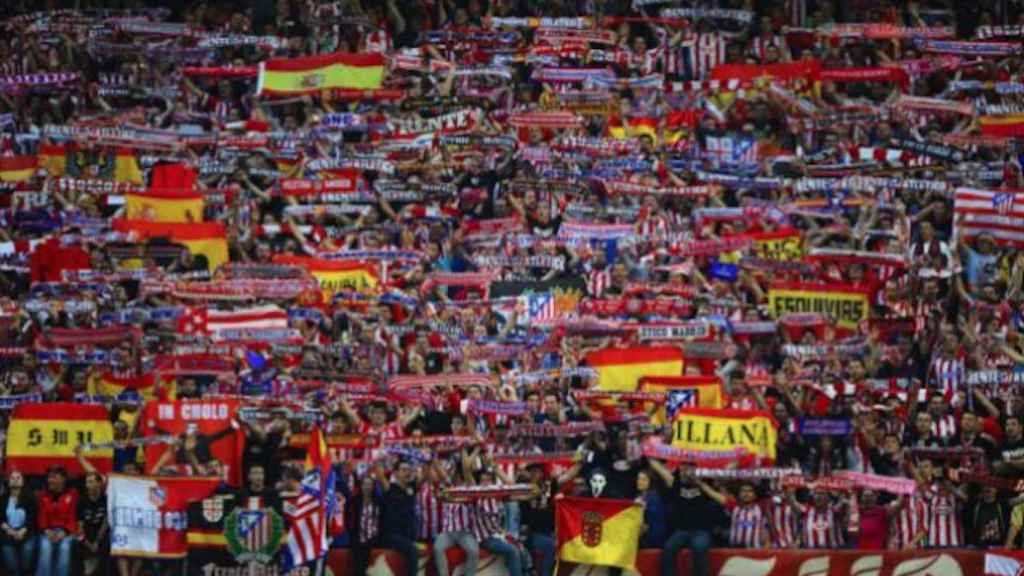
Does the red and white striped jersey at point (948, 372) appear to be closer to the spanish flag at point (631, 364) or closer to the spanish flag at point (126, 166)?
the spanish flag at point (631, 364)

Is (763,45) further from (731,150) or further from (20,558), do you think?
(20,558)

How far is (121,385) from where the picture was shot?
3106 cm

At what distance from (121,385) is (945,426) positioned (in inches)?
317

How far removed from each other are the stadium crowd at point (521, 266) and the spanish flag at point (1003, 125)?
5 centimetres

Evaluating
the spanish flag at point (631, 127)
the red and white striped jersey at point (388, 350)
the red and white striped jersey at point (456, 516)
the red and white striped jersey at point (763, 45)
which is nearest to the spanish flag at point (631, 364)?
the red and white striped jersey at point (388, 350)

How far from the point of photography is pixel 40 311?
32250 mm

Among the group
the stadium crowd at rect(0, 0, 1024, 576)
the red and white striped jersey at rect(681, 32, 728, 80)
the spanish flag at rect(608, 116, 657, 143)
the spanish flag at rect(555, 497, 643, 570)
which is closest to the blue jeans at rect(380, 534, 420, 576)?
the stadium crowd at rect(0, 0, 1024, 576)

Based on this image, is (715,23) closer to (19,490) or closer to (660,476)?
(660,476)

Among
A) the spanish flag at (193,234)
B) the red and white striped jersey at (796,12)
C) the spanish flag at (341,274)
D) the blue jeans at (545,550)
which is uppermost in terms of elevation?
the red and white striped jersey at (796,12)

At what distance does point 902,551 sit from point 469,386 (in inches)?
177

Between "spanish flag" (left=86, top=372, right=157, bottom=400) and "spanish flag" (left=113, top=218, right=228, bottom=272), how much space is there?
2.69 meters

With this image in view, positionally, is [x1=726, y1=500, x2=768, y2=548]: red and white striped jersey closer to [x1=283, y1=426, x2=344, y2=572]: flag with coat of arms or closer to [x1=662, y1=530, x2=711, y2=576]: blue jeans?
[x1=662, y1=530, x2=711, y2=576]: blue jeans

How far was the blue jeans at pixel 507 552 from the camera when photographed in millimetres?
28859

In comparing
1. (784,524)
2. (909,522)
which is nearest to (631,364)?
(784,524)
